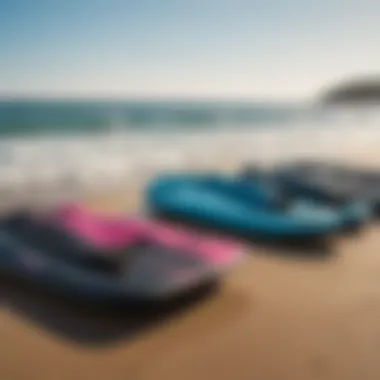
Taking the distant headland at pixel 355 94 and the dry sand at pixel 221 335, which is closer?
the dry sand at pixel 221 335

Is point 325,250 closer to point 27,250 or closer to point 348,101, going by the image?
point 27,250

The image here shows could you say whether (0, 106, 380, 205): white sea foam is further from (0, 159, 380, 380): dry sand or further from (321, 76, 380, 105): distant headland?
(321, 76, 380, 105): distant headland

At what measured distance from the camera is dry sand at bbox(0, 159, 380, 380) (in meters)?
2.62

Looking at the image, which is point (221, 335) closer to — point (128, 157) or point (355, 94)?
point (128, 157)

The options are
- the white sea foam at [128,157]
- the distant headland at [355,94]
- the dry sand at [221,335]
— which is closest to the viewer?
the dry sand at [221,335]

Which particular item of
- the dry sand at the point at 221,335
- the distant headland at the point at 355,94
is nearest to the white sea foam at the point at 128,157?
the dry sand at the point at 221,335

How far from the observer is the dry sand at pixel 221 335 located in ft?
8.59

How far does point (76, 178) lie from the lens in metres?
7.69

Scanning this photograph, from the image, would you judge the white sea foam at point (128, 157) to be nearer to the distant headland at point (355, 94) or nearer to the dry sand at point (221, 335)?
the dry sand at point (221, 335)

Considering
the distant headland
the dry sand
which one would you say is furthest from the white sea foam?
the distant headland

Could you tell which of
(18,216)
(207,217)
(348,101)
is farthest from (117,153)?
(348,101)

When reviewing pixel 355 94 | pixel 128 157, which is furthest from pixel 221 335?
pixel 355 94

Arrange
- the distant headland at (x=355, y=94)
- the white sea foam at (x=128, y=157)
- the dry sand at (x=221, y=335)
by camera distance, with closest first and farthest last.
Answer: the dry sand at (x=221, y=335)
the white sea foam at (x=128, y=157)
the distant headland at (x=355, y=94)

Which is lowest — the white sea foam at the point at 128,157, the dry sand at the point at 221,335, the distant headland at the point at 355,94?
the dry sand at the point at 221,335
